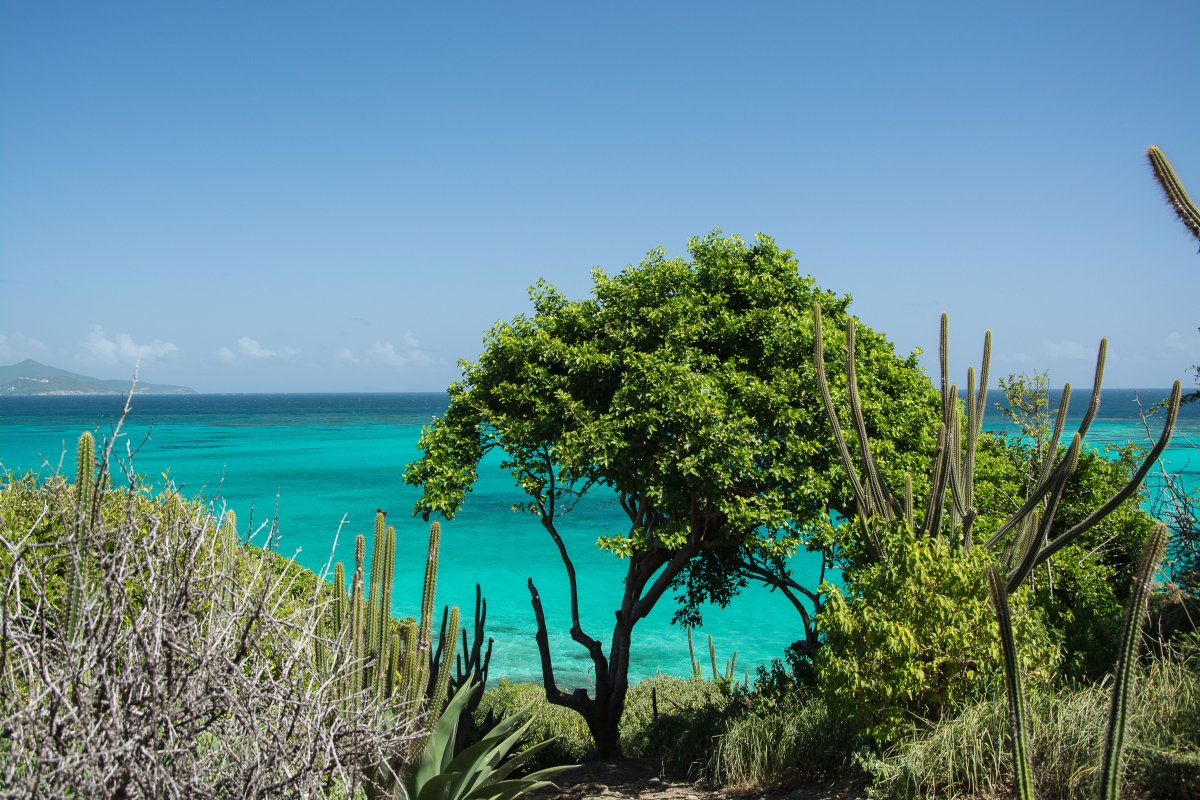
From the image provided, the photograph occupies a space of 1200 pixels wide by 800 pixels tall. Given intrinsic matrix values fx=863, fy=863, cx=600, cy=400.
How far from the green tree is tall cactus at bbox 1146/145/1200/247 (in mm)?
4411

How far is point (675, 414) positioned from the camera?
393 inches

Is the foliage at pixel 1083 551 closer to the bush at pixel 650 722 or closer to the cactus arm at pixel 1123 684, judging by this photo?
the bush at pixel 650 722

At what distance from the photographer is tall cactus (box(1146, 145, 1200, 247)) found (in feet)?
22.1

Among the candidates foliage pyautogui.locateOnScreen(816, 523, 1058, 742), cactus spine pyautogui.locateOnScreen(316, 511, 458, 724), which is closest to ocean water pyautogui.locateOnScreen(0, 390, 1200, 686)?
cactus spine pyautogui.locateOnScreen(316, 511, 458, 724)

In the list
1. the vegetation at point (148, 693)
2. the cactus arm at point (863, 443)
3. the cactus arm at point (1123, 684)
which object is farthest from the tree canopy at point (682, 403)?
the vegetation at point (148, 693)

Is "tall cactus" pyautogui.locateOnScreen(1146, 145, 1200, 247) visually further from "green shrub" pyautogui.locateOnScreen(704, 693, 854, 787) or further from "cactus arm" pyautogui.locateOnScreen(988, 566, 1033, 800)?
"green shrub" pyautogui.locateOnScreen(704, 693, 854, 787)

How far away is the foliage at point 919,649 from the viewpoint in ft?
24.6

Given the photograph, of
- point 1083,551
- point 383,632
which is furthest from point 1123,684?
point 1083,551

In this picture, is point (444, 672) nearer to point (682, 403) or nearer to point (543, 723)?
point (682, 403)

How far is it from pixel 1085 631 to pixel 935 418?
322 centimetres

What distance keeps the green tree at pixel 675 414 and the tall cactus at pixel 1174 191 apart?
4.41m

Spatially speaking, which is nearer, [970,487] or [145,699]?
[145,699]

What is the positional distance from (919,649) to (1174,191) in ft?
13.9

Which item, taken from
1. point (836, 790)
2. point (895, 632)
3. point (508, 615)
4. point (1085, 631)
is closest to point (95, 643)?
point (895, 632)
